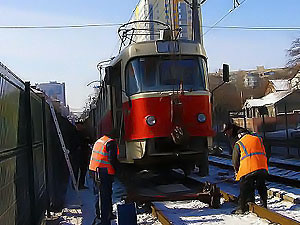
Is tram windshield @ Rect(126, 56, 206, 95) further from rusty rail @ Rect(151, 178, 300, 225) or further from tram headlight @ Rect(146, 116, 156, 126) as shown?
rusty rail @ Rect(151, 178, 300, 225)

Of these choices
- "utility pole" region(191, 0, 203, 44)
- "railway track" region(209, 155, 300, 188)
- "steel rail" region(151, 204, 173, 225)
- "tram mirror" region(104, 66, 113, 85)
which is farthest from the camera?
"utility pole" region(191, 0, 203, 44)

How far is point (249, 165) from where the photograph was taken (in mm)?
6961

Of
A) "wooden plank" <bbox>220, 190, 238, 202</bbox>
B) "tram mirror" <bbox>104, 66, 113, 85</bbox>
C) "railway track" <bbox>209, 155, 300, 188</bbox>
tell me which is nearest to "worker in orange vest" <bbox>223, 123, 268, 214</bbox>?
"wooden plank" <bbox>220, 190, 238, 202</bbox>

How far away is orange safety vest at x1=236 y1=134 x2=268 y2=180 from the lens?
6930 millimetres

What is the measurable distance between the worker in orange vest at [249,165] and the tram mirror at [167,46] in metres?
3.54

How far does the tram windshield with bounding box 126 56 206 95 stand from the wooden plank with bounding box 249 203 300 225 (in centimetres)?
378

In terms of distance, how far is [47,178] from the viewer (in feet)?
27.6

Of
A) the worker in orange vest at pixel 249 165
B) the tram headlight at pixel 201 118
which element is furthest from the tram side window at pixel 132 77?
the worker in orange vest at pixel 249 165

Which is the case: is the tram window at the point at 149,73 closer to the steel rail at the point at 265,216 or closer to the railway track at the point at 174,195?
the railway track at the point at 174,195

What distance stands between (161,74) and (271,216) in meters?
4.67

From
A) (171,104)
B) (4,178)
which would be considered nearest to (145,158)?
(171,104)

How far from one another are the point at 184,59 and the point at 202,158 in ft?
8.07

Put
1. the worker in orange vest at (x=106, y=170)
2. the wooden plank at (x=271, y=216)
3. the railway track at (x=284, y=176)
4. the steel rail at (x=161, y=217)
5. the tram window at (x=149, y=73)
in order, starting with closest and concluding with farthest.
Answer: the wooden plank at (x=271, y=216) < the steel rail at (x=161, y=217) < the worker in orange vest at (x=106, y=170) < the tram window at (x=149, y=73) < the railway track at (x=284, y=176)

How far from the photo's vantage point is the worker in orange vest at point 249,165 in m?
6.94
